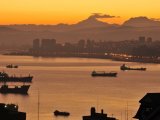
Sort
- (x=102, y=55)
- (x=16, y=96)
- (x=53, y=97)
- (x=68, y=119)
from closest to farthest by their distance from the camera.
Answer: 1. (x=68, y=119)
2. (x=53, y=97)
3. (x=16, y=96)
4. (x=102, y=55)

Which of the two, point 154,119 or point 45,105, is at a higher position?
point 154,119

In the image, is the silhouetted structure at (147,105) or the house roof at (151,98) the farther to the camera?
the house roof at (151,98)

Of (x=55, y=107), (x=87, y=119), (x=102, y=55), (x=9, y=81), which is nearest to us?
(x=87, y=119)

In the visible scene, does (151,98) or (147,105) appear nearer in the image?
(147,105)

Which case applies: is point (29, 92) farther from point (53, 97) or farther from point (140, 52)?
point (140, 52)

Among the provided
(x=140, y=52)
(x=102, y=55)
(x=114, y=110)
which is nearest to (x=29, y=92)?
(x=114, y=110)

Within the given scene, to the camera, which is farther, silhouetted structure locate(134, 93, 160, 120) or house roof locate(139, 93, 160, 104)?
house roof locate(139, 93, 160, 104)

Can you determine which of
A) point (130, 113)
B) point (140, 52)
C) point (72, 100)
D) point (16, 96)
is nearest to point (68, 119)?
point (130, 113)

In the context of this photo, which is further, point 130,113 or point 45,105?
point 45,105

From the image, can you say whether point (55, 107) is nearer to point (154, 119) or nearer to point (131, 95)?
point (131, 95)
